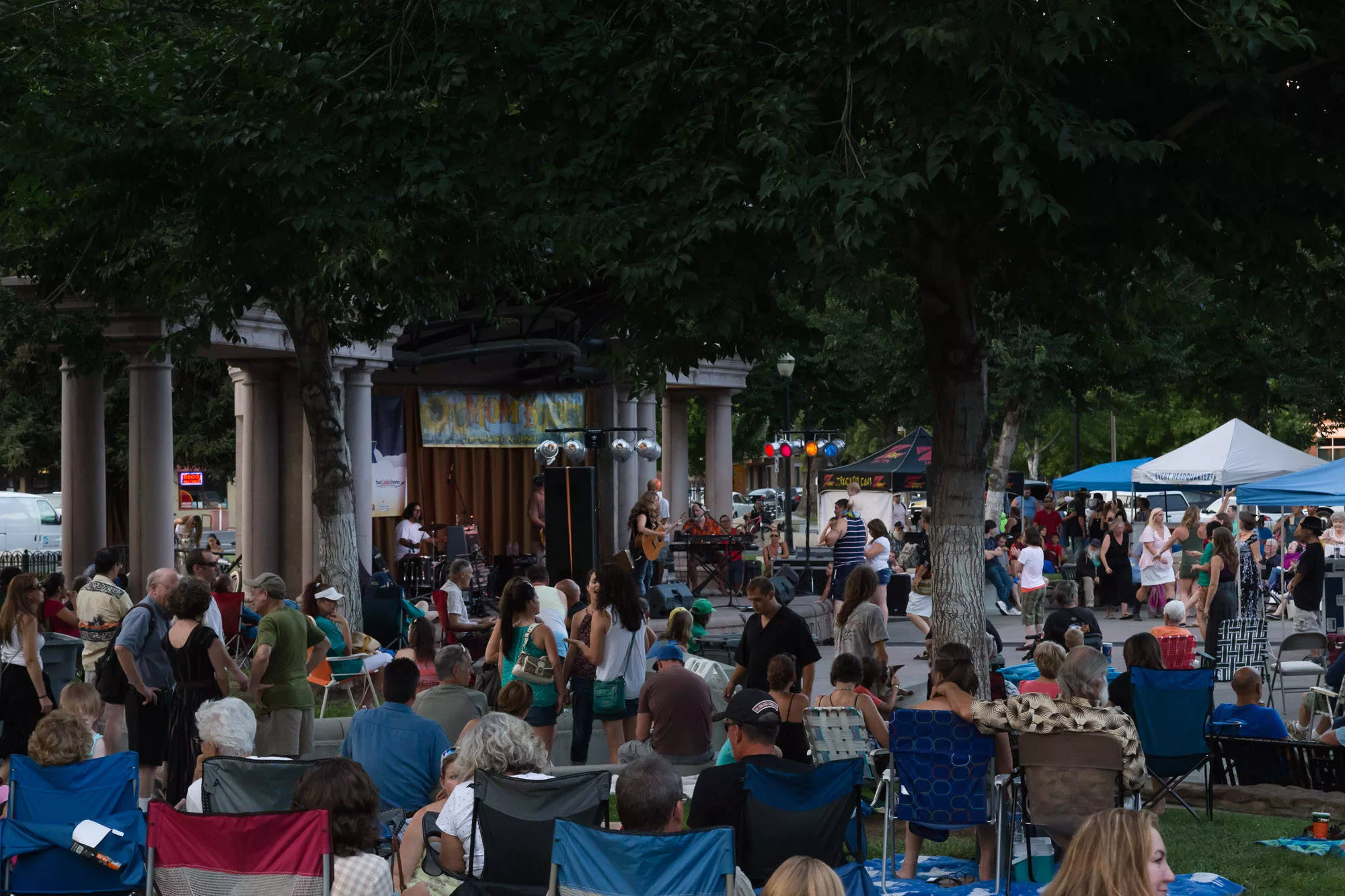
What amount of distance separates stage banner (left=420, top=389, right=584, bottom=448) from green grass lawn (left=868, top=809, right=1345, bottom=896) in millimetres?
20350

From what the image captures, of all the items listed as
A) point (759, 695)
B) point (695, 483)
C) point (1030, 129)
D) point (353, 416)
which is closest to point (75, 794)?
point (759, 695)

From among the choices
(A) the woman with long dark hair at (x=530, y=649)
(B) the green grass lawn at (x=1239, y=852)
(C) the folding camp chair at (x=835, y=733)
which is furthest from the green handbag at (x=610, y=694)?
(C) the folding camp chair at (x=835, y=733)

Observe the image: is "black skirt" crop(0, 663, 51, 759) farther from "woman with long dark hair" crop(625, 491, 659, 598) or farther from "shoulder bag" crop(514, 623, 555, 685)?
"woman with long dark hair" crop(625, 491, 659, 598)

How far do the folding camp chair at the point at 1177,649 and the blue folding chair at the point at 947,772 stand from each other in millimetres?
4903

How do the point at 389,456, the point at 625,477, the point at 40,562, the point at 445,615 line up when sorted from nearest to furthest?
the point at 445,615 < the point at 40,562 < the point at 389,456 < the point at 625,477

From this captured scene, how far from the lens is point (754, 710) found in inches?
283

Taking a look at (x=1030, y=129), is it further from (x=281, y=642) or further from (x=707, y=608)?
(x=707, y=608)

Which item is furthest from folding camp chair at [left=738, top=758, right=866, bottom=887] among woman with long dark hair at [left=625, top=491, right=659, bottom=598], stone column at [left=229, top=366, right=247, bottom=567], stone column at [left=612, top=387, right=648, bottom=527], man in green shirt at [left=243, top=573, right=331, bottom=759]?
stone column at [left=612, top=387, right=648, bottom=527]

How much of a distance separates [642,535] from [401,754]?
16628 mm

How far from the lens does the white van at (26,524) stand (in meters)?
36.9

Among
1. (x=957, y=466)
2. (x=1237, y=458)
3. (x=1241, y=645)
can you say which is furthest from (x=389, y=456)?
(x=957, y=466)

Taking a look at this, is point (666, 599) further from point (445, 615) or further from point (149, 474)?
point (149, 474)

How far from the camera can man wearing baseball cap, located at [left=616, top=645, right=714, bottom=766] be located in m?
9.73

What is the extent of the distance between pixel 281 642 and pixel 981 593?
15.4ft
